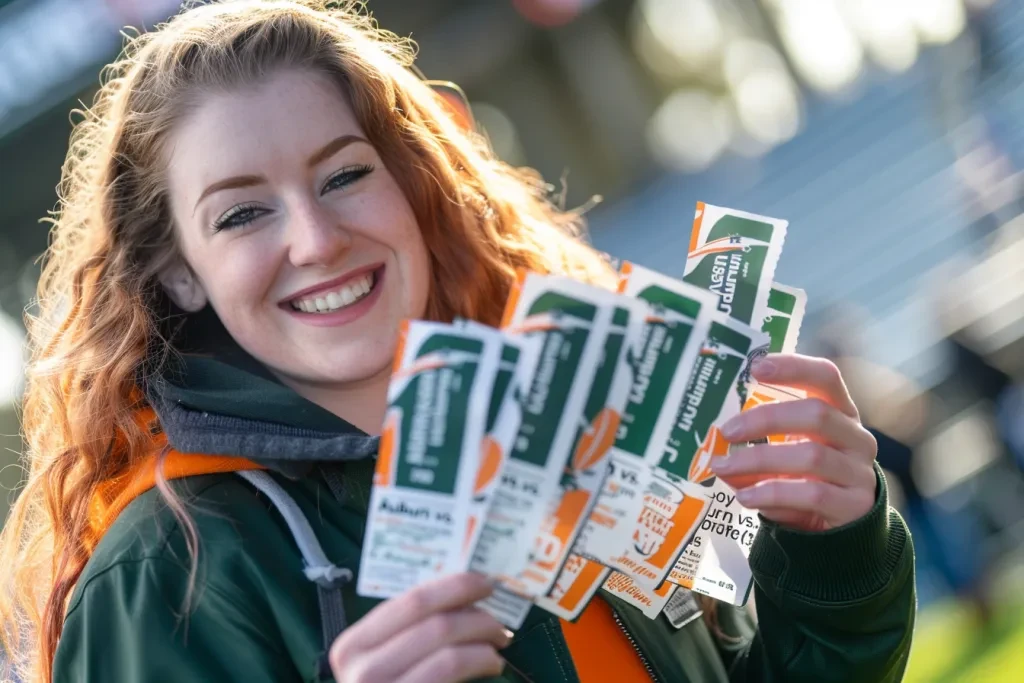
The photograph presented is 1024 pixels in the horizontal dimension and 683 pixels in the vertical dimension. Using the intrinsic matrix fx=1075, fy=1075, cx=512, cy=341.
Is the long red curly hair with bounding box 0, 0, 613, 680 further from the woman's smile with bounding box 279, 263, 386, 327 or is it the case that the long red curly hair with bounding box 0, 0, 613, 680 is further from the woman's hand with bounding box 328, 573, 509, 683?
the woman's hand with bounding box 328, 573, 509, 683

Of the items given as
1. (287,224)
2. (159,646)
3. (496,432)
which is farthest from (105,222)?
(496,432)

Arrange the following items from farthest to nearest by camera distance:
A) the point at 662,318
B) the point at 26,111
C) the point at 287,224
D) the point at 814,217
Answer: the point at 814,217, the point at 26,111, the point at 287,224, the point at 662,318

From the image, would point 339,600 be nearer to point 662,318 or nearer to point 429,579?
point 429,579

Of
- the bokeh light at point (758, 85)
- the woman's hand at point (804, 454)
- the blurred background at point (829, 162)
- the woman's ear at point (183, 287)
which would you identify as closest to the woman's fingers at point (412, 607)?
the woman's hand at point (804, 454)

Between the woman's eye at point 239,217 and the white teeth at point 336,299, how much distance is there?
0.15 m

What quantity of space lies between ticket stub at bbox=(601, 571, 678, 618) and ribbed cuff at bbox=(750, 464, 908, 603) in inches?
6.5

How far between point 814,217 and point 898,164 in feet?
4.56

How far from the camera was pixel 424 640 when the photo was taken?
3.79 feet

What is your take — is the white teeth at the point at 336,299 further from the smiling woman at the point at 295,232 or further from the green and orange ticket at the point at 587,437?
the green and orange ticket at the point at 587,437

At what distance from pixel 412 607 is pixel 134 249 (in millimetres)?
1063

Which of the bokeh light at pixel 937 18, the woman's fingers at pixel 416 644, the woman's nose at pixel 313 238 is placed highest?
the woman's nose at pixel 313 238

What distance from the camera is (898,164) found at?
1406 cm

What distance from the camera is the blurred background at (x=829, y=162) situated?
5430 millimetres

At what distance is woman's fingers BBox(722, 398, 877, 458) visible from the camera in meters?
1.45
